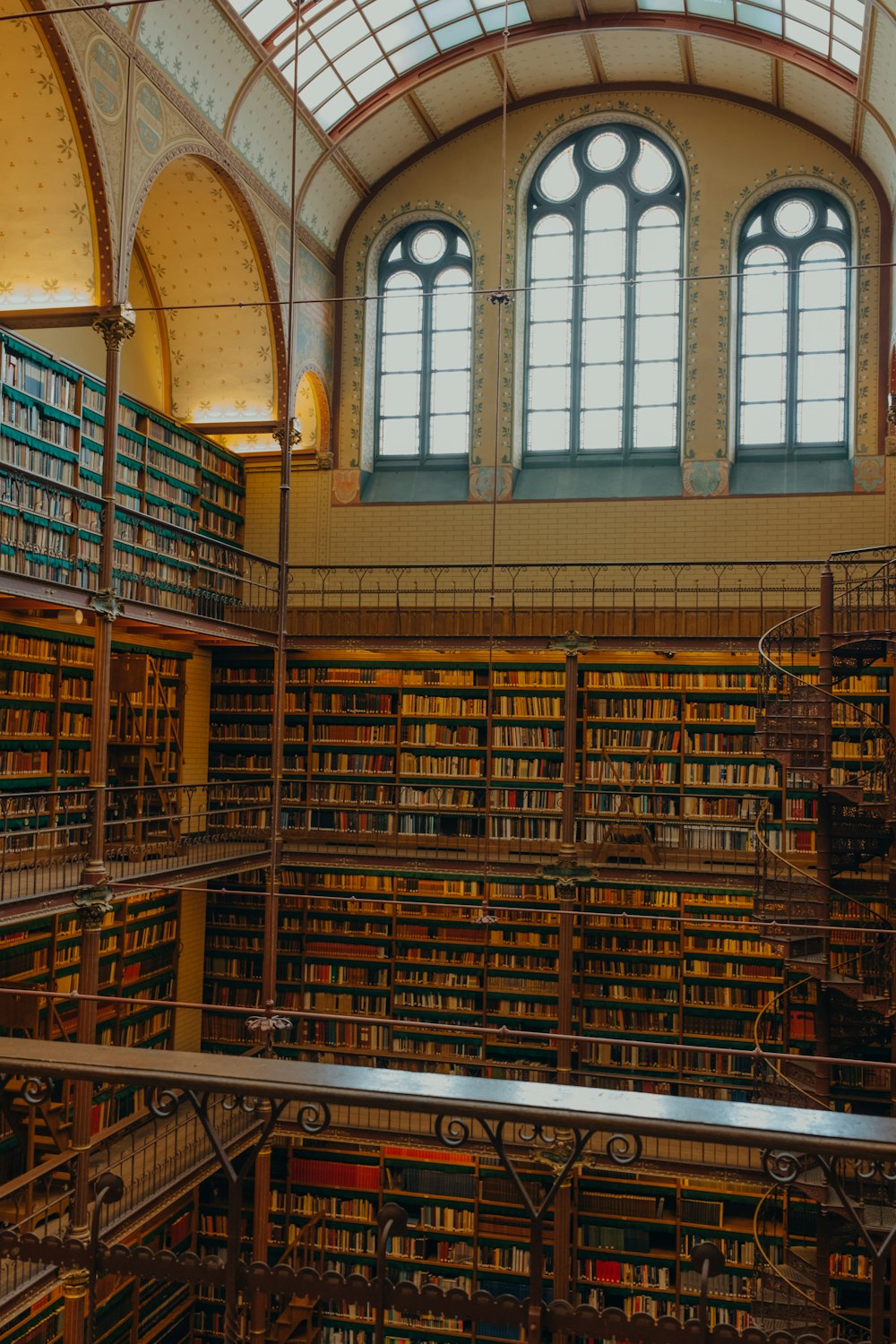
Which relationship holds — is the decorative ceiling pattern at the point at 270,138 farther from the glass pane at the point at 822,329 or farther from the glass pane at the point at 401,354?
the glass pane at the point at 822,329

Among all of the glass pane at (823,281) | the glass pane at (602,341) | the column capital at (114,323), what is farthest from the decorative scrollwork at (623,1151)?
the glass pane at (823,281)

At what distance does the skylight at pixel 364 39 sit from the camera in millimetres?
10375

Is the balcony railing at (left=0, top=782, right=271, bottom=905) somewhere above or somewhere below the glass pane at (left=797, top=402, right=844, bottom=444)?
below

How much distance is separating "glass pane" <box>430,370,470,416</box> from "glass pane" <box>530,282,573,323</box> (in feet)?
3.23

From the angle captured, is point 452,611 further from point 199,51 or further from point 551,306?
point 199,51

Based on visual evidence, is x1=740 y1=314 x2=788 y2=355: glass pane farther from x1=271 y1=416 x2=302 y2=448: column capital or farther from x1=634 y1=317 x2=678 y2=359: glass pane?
x1=271 y1=416 x2=302 y2=448: column capital

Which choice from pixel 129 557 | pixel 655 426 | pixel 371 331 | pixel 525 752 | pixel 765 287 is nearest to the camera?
pixel 129 557

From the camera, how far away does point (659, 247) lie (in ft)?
39.6

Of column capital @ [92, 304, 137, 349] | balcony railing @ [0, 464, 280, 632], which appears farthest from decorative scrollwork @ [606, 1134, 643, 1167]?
column capital @ [92, 304, 137, 349]

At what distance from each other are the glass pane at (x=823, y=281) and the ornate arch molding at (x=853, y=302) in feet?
0.69

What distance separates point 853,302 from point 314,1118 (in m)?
11.5

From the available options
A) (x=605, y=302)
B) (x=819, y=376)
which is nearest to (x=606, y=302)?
(x=605, y=302)

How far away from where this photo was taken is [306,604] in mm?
12438

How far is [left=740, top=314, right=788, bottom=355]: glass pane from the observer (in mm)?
11742
